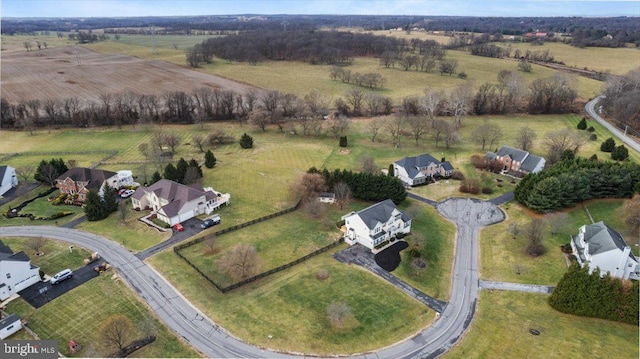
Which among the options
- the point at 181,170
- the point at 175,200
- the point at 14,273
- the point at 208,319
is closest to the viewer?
the point at 208,319

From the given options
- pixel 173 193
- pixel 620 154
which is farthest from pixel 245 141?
pixel 620 154

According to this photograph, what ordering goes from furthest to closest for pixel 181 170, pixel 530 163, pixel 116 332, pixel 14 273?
pixel 530 163 < pixel 181 170 < pixel 14 273 < pixel 116 332

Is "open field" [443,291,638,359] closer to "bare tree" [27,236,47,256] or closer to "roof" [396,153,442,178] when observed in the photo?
"roof" [396,153,442,178]

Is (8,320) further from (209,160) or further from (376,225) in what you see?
(209,160)

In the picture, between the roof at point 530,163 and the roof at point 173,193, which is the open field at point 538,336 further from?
the roof at point 173,193

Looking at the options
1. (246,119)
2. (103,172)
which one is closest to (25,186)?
(103,172)

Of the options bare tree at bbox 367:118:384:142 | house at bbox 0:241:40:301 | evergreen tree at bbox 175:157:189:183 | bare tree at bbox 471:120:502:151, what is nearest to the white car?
evergreen tree at bbox 175:157:189:183

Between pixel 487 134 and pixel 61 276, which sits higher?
pixel 487 134
